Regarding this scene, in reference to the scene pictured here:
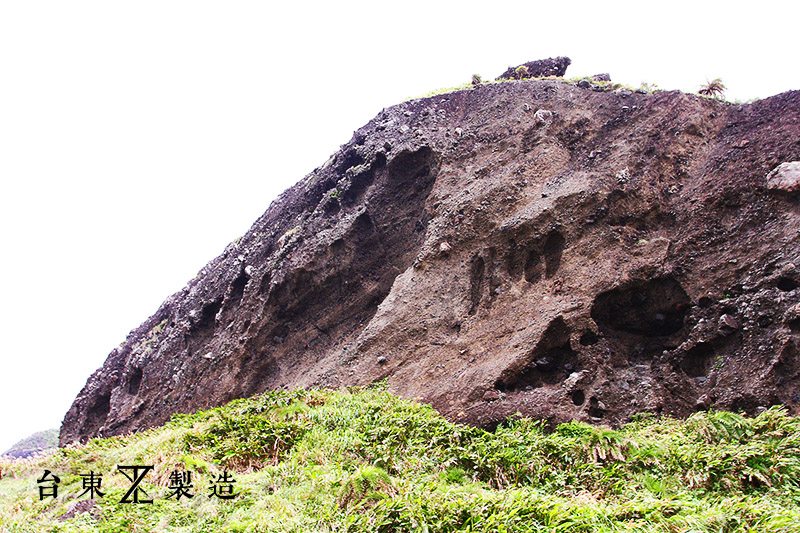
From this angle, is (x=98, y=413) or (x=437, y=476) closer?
(x=437, y=476)

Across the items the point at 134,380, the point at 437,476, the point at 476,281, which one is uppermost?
the point at 134,380

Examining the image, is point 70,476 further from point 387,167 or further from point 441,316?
point 387,167

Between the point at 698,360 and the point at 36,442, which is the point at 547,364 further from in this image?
the point at 36,442

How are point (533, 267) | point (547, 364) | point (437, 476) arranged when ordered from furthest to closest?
1. point (533, 267)
2. point (547, 364)
3. point (437, 476)

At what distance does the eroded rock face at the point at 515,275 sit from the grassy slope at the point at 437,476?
4.31 ft

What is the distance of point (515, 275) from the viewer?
451 inches

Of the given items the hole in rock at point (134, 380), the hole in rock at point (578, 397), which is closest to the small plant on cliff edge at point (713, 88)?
the hole in rock at point (578, 397)

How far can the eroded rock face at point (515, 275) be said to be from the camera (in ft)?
28.2

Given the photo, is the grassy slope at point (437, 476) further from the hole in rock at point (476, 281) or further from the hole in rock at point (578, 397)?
the hole in rock at point (476, 281)

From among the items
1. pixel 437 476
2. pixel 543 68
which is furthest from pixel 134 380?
pixel 543 68

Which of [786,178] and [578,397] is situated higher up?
[786,178]

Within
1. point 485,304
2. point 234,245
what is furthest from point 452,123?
point 234,245

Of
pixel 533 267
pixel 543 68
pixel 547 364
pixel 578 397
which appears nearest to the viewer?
pixel 578 397

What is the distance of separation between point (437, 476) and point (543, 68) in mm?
15123
